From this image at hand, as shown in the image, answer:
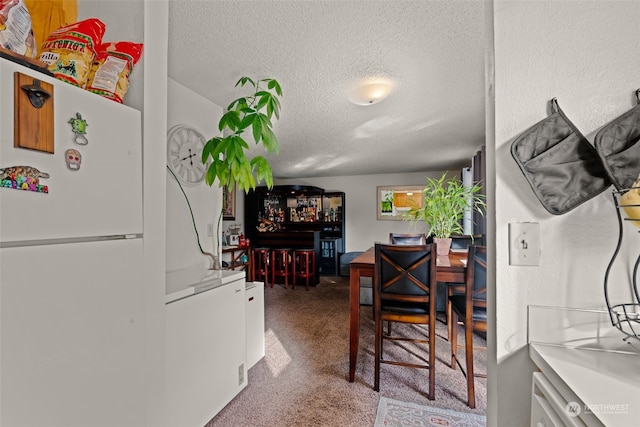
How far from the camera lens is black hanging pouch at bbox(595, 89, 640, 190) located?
752 millimetres

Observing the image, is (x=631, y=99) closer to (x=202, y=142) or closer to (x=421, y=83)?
(x=421, y=83)

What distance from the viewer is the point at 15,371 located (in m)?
0.67

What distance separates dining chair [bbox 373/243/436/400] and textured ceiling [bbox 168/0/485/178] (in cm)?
127

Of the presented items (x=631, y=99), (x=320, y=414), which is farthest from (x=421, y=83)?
(x=320, y=414)

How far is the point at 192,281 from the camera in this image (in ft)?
5.62

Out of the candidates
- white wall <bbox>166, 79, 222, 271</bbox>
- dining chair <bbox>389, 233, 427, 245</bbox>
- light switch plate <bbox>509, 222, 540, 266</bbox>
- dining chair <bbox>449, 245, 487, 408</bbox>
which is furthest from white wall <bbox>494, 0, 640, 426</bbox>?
dining chair <bbox>389, 233, 427, 245</bbox>

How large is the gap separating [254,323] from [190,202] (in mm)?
1140

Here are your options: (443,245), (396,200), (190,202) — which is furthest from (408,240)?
(396,200)

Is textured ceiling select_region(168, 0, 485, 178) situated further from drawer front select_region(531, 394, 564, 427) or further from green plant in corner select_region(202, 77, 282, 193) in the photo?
drawer front select_region(531, 394, 564, 427)

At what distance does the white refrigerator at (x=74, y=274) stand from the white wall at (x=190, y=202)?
3.88 ft

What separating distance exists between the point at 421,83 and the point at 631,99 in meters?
1.57

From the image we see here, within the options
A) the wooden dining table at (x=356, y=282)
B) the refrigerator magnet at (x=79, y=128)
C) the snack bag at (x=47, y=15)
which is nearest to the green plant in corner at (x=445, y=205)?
the wooden dining table at (x=356, y=282)

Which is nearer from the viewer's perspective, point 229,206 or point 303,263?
point 303,263

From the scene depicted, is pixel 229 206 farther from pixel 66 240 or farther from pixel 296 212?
pixel 66 240
